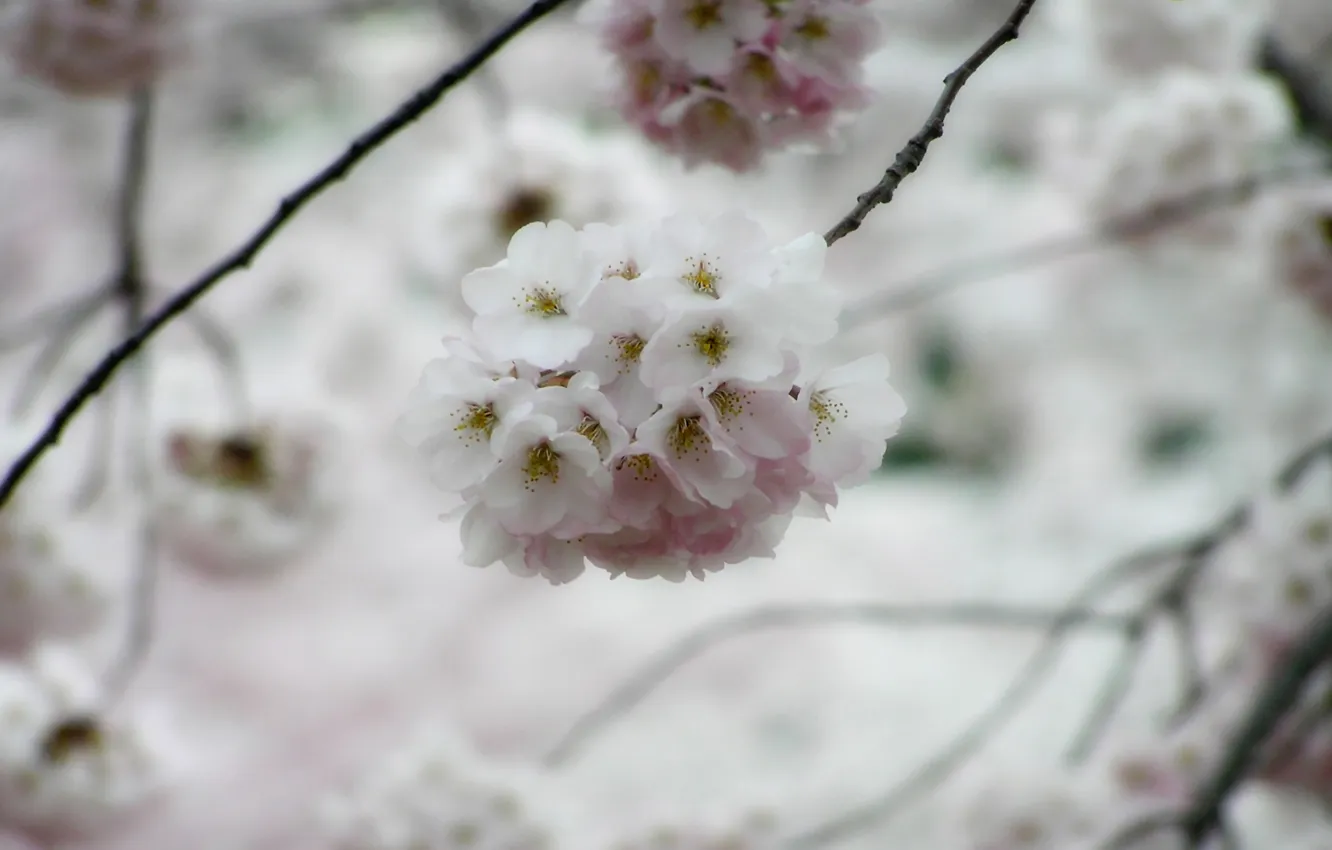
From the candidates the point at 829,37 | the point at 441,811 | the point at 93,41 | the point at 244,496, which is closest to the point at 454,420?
the point at 829,37

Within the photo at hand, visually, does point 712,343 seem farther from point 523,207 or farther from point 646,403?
point 523,207

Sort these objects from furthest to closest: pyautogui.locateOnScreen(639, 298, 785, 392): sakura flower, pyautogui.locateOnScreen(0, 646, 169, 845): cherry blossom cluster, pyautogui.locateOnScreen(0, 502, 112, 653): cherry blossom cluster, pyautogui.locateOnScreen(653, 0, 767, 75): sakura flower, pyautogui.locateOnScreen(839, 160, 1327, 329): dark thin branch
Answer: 1. pyautogui.locateOnScreen(0, 502, 112, 653): cherry blossom cluster
2. pyautogui.locateOnScreen(0, 646, 169, 845): cherry blossom cluster
3. pyautogui.locateOnScreen(839, 160, 1327, 329): dark thin branch
4. pyautogui.locateOnScreen(653, 0, 767, 75): sakura flower
5. pyautogui.locateOnScreen(639, 298, 785, 392): sakura flower

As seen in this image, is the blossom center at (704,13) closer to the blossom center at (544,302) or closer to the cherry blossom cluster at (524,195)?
the blossom center at (544,302)

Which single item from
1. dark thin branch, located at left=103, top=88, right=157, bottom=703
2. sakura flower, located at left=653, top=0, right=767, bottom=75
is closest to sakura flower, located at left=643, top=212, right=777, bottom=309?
sakura flower, located at left=653, top=0, right=767, bottom=75

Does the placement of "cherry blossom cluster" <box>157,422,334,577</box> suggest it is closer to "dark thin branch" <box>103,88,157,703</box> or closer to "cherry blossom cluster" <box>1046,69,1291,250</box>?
"dark thin branch" <box>103,88,157,703</box>

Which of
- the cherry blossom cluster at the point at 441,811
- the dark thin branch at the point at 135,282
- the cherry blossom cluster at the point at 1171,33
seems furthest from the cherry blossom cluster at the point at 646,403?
the cherry blossom cluster at the point at 1171,33

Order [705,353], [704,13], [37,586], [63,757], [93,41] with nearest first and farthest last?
1. [705,353]
2. [704,13]
3. [93,41]
4. [63,757]
5. [37,586]

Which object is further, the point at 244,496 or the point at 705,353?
the point at 244,496
